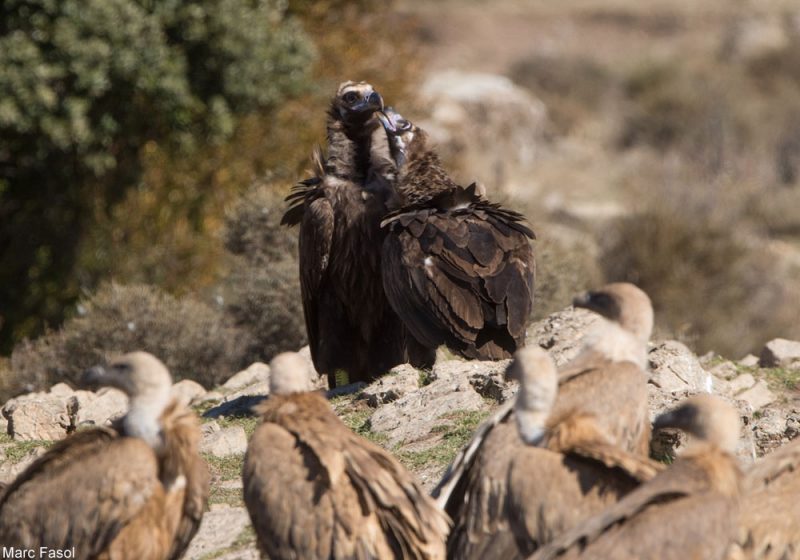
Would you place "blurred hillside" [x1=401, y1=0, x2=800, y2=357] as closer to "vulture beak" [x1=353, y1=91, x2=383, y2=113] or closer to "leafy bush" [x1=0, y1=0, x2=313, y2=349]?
"leafy bush" [x1=0, y1=0, x2=313, y2=349]

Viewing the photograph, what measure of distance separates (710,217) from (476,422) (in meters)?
12.0

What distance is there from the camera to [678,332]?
13359 mm

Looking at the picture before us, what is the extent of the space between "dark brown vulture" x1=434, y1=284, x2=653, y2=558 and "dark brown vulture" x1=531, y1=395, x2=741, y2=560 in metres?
0.26

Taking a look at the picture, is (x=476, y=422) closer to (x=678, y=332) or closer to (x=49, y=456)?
(x=49, y=456)

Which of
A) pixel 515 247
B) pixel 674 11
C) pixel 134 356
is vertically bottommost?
pixel 134 356

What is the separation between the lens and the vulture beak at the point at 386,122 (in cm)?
982

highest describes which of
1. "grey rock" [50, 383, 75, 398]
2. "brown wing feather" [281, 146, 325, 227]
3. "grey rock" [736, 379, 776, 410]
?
"brown wing feather" [281, 146, 325, 227]

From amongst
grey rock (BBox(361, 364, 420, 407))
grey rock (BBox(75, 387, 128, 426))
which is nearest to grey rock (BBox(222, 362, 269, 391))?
grey rock (BBox(75, 387, 128, 426))

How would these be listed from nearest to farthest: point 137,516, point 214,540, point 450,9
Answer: point 137,516 → point 214,540 → point 450,9

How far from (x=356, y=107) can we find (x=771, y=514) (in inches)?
203

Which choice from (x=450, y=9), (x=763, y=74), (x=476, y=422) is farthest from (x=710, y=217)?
(x=450, y=9)

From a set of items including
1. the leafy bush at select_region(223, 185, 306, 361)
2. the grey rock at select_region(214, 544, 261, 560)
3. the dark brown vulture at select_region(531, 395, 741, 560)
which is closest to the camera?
the dark brown vulture at select_region(531, 395, 741, 560)

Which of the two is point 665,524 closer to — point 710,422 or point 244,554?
point 710,422

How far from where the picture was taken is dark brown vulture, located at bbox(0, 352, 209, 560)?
524 centimetres
